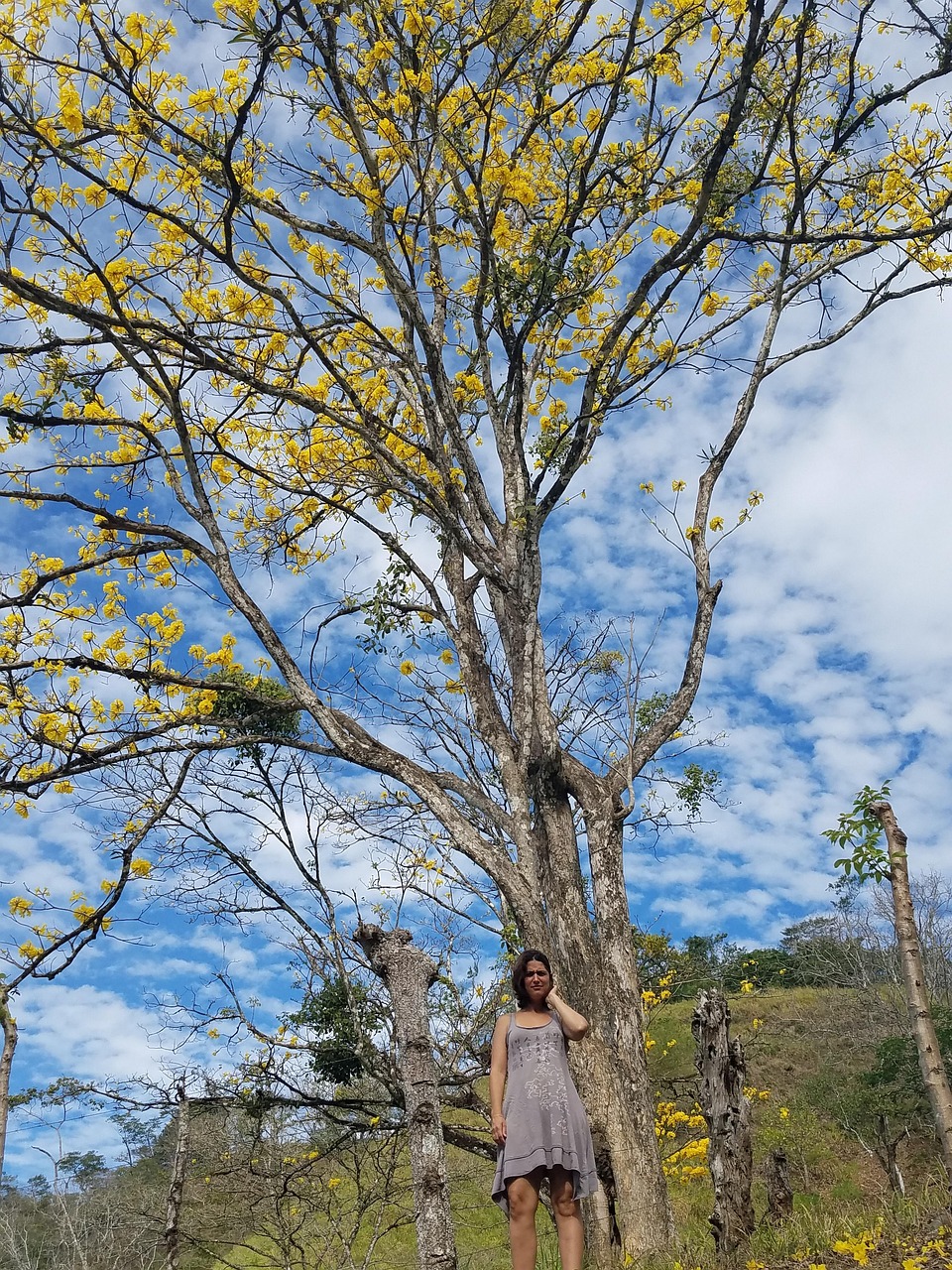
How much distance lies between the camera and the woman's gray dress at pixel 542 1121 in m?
3.74

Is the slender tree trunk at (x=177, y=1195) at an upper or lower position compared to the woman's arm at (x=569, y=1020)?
lower

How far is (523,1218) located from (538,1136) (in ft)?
1.11

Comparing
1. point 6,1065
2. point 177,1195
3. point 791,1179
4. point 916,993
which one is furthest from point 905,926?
point 791,1179

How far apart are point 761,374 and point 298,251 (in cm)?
385

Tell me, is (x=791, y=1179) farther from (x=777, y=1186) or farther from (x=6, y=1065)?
(x=6, y=1065)

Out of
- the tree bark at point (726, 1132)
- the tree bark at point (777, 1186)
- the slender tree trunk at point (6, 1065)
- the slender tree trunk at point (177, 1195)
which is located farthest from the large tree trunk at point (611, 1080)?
the slender tree trunk at point (6, 1065)

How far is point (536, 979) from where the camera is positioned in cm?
416

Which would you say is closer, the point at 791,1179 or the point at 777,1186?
the point at 777,1186

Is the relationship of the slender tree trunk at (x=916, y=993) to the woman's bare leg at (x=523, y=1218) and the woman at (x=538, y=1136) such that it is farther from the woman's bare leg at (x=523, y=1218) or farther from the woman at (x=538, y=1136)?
the woman's bare leg at (x=523, y=1218)

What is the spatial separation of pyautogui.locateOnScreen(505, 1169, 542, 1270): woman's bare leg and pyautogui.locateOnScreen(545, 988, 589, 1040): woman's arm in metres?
0.54

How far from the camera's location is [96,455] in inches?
278

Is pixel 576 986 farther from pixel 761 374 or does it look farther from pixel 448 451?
pixel 761 374

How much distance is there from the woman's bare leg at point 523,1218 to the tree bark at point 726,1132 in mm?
1355

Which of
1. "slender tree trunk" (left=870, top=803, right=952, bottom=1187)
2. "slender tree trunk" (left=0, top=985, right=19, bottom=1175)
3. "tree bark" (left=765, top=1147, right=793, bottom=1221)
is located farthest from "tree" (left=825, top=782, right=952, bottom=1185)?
"slender tree trunk" (left=0, top=985, right=19, bottom=1175)
